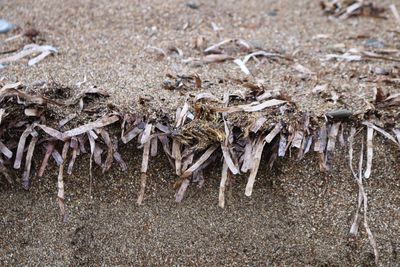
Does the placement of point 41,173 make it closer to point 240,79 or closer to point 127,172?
point 127,172

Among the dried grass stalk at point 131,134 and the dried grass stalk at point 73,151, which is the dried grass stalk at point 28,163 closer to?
the dried grass stalk at point 73,151

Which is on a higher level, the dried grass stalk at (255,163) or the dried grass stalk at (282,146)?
the dried grass stalk at (282,146)

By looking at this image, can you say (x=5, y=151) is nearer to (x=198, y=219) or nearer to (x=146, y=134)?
(x=146, y=134)

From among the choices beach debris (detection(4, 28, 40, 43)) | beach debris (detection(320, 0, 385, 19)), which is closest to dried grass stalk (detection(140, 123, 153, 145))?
beach debris (detection(4, 28, 40, 43))

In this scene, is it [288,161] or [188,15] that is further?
[188,15]

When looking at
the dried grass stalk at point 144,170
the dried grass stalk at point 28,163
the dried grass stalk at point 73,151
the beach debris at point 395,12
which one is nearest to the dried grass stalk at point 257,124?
the dried grass stalk at point 144,170

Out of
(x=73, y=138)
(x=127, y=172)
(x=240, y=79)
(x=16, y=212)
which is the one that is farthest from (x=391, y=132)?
(x=16, y=212)
